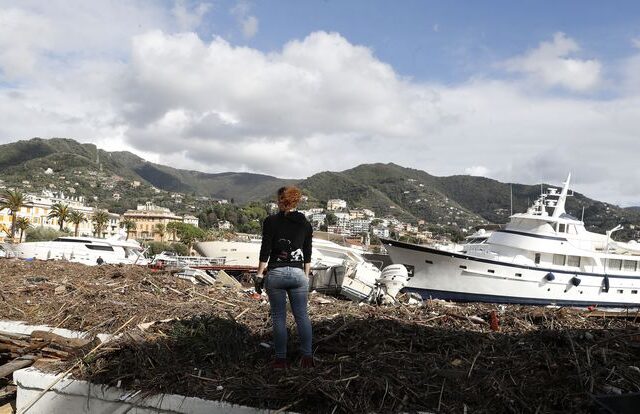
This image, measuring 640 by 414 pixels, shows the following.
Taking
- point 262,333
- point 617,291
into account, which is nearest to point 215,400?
point 262,333

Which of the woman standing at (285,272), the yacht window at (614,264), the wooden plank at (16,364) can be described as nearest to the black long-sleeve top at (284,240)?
the woman standing at (285,272)

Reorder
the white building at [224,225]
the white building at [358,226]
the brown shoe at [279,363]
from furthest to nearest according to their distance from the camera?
the white building at [358,226]
the white building at [224,225]
the brown shoe at [279,363]

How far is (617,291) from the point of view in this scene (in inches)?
928

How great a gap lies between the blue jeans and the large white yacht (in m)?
22.7

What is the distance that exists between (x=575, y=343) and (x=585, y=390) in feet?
2.97

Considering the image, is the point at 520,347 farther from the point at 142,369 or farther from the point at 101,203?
the point at 101,203

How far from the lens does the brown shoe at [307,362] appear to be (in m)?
4.18

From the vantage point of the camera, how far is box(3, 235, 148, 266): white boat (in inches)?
1016

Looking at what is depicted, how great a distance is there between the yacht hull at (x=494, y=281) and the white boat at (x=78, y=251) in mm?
13999

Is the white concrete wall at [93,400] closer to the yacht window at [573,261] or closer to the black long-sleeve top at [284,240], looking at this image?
the black long-sleeve top at [284,240]

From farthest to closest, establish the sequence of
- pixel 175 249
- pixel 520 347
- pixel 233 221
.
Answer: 1. pixel 233 221
2. pixel 175 249
3. pixel 520 347

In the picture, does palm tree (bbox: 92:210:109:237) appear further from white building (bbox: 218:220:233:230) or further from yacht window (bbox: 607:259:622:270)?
yacht window (bbox: 607:259:622:270)

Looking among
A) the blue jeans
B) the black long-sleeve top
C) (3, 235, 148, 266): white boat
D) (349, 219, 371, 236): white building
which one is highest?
the black long-sleeve top

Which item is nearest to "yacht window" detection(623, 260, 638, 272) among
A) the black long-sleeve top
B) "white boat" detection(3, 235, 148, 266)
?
"white boat" detection(3, 235, 148, 266)
